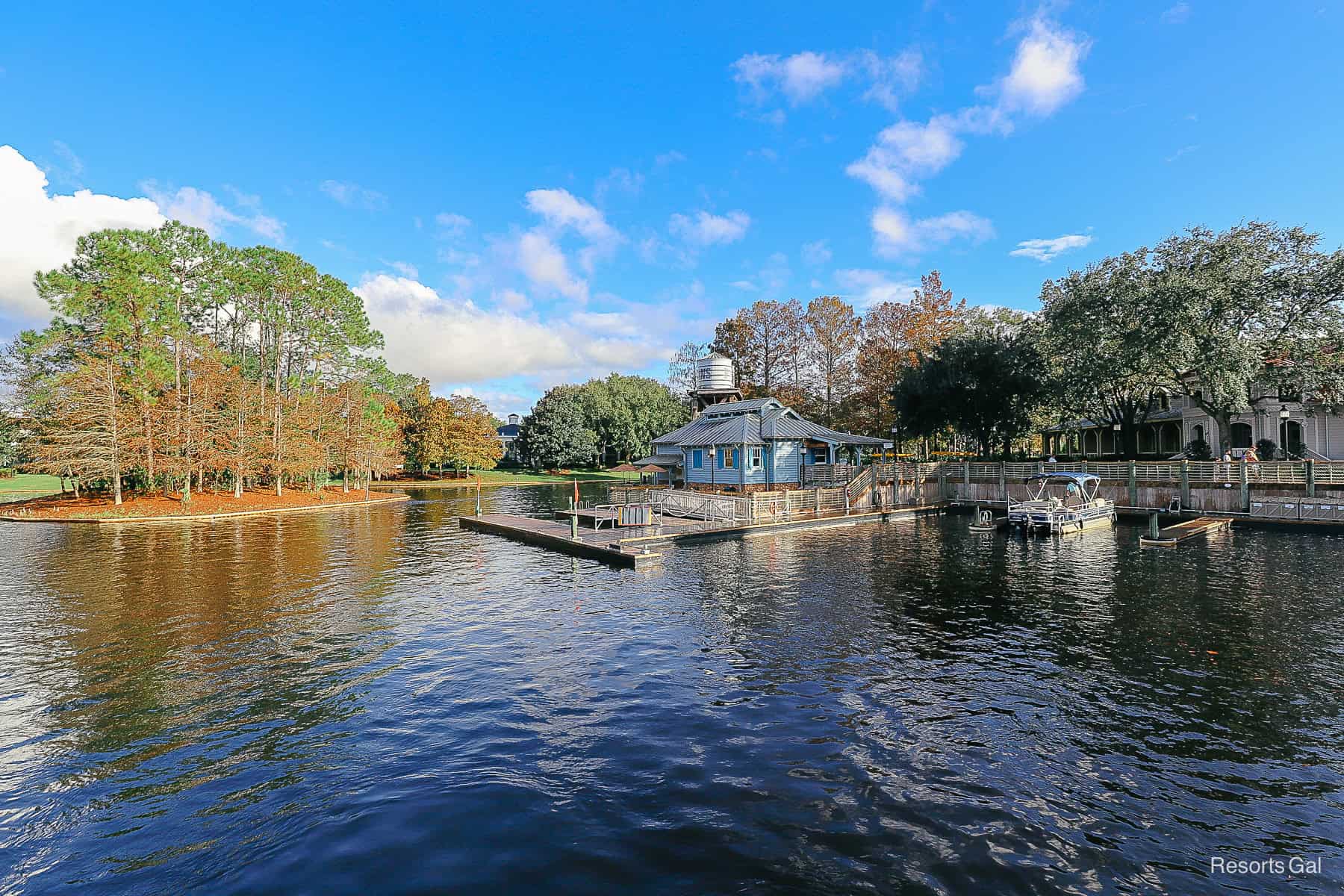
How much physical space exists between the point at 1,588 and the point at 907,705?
2603 centimetres

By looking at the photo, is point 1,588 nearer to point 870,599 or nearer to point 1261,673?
point 870,599

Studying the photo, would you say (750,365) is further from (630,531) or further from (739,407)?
(630,531)

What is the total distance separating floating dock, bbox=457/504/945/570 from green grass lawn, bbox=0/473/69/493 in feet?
166

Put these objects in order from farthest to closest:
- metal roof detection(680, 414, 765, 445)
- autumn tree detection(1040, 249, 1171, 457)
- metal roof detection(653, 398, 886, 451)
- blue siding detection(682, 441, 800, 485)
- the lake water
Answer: blue siding detection(682, 441, 800, 485) → metal roof detection(653, 398, 886, 451) → metal roof detection(680, 414, 765, 445) → autumn tree detection(1040, 249, 1171, 457) → the lake water

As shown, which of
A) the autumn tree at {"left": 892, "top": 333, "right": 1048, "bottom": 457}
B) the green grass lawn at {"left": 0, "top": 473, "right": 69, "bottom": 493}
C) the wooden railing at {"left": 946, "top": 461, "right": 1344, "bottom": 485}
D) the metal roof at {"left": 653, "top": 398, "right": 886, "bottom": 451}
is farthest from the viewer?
the green grass lawn at {"left": 0, "top": 473, "right": 69, "bottom": 493}

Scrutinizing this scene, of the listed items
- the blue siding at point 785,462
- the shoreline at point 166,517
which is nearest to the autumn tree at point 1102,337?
the blue siding at point 785,462

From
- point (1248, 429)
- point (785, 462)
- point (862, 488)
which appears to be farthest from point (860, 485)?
point (1248, 429)

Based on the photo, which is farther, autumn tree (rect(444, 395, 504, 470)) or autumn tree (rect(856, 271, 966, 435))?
autumn tree (rect(444, 395, 504, 470))

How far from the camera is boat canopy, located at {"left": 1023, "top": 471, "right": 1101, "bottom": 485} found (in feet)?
103

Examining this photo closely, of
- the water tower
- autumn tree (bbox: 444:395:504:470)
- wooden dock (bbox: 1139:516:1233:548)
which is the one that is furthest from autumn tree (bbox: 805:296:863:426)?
autumn tree (bbox: 444:395:504:470)

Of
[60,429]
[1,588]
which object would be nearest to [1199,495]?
[1,588]

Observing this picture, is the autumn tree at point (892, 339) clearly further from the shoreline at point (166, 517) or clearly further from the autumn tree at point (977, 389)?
the shoreline at point (166, 517)

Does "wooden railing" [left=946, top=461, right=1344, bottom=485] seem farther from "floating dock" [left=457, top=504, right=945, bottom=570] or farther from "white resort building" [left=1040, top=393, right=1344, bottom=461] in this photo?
"floating dock" [left=457, top=504, right=945, bottom=570]

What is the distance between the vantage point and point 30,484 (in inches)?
2431
